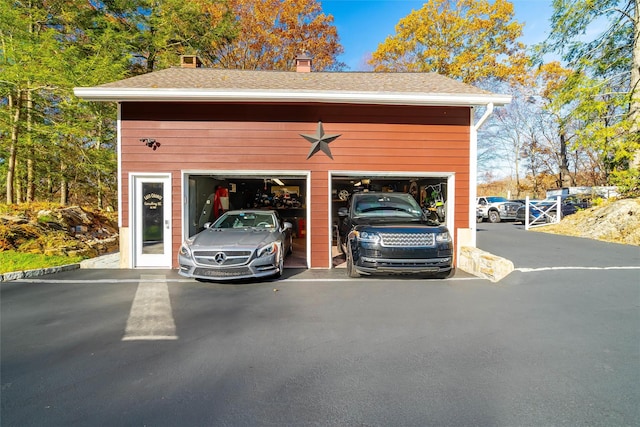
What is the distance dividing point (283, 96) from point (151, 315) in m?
5.05

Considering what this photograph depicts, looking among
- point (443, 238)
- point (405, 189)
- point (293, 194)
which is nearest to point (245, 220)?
point (443, 238)

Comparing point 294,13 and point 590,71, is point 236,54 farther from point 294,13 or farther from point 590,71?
point 590,71

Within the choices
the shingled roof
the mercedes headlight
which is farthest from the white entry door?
the shingled roof

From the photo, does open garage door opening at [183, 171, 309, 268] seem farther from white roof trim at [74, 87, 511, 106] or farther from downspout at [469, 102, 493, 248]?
downspout at [469, 102, 493, 248]

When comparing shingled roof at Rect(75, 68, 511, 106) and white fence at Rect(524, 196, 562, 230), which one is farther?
white fence at Rect(524, 196, 562, 230)

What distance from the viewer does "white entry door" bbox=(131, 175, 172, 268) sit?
7.22m

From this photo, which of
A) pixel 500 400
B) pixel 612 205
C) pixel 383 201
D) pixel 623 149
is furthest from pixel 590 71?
pixel 500 400

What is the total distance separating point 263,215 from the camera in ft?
23.9

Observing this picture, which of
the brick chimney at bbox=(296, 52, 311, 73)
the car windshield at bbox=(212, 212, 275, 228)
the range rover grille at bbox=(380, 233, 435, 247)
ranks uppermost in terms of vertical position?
the brick chimney at bbox=(296, 52, 311, 73)

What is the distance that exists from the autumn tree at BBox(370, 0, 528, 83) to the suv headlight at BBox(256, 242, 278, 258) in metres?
19.0

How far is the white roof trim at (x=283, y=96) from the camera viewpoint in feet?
22.4

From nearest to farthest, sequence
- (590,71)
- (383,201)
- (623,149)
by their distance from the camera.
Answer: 1. (383,201)
2. (623,149)
3. (590,71)

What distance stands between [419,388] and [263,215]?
536 centimetres

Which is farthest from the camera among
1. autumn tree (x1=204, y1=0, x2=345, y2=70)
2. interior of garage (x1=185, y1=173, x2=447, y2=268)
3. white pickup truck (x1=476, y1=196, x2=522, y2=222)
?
white pickup truck (x1=476, y1=196, x2=522, y2=222)
